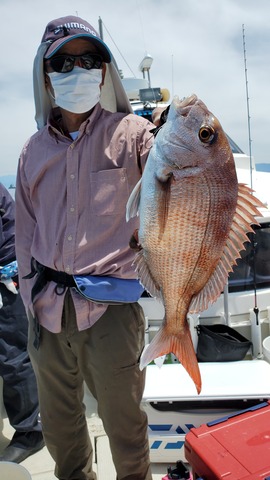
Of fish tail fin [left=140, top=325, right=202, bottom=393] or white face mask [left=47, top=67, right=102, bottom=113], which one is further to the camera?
white face mask [left=47, top=67, right=102, bottom=113]

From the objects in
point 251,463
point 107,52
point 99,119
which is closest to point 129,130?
point 99,119

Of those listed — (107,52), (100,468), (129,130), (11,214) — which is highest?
(107,52)

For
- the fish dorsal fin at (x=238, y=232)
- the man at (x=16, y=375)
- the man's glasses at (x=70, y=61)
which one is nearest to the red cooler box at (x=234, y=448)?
the fish dorsal fin at (x=238, y=232)

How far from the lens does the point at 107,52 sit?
2113 mm

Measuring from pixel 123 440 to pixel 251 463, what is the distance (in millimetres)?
612

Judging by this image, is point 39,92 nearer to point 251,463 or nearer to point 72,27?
point 72,27

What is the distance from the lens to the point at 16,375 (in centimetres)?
320

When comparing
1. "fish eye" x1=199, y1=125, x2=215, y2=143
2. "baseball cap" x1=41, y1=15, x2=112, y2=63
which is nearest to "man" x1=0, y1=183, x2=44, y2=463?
"baseball cap" x1=41, y1=15, x2=112, y2=63

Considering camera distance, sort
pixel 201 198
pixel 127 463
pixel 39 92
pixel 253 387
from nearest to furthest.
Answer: pixel 201 198
pixel 127 463
pixel 39 92
pixel 253 387

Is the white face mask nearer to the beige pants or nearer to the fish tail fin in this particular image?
the beige pants

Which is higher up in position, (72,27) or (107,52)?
(72,27)

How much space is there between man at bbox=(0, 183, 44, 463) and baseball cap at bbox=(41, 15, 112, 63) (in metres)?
1.59

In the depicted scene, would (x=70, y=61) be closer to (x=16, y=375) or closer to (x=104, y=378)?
(x=104, y=378)

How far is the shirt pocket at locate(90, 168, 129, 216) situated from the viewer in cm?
196
